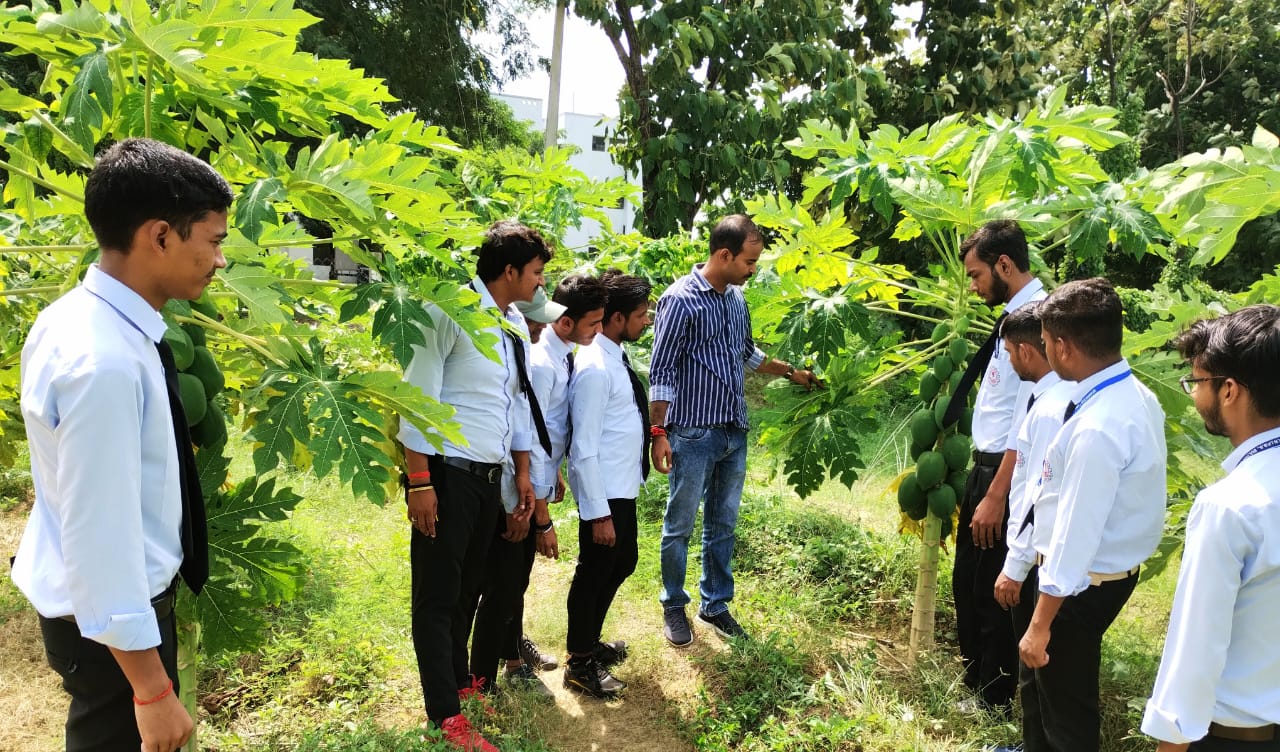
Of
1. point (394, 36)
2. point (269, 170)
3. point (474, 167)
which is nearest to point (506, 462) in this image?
point (269, 170)

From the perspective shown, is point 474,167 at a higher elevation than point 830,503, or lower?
higher

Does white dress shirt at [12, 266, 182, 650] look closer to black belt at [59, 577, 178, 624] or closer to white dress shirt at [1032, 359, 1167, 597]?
black belt at [59, 577, 178, 624]

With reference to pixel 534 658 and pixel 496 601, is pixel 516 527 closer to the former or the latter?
pixel 496 601

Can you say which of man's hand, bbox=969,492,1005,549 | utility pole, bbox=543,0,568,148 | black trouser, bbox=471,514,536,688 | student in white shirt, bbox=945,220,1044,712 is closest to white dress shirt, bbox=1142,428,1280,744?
student in white shirt, bbox=945,220,1044,712

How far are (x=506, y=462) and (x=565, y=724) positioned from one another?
4.22 feet

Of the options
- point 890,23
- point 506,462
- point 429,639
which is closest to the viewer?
point 429,639

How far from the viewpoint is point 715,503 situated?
4805 millimetres

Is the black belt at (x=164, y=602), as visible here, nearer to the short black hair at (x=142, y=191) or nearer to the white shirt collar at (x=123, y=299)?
the white shirt collar at (x=123, y=299)

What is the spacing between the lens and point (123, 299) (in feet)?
6.32

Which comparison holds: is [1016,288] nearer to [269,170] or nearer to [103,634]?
[269,170]

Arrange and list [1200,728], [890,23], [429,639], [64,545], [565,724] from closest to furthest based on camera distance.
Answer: [64,545], [1200,728], [429,639], [565,724], [890,23]

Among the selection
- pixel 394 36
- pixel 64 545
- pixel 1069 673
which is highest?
pixel 394 36

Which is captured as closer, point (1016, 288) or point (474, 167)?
point (1016, 288)

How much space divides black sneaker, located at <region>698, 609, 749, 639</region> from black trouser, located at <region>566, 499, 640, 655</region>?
816 millimetres
